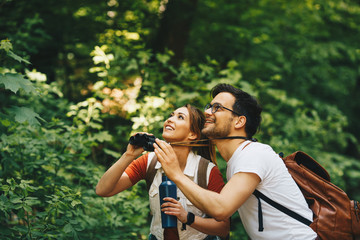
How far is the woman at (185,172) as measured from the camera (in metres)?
2.34

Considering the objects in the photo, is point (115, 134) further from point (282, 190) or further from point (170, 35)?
point (282, 190)

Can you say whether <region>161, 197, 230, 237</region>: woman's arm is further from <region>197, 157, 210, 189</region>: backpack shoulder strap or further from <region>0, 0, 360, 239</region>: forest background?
<region>0, 0, 360, 239</region>: forest background

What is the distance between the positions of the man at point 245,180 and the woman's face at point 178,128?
0.86 ft

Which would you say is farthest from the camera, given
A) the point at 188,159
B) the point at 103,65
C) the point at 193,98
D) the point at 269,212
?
the point at 193,98

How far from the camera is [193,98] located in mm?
4547

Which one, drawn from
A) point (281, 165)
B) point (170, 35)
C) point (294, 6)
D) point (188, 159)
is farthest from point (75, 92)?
point (294, 6)

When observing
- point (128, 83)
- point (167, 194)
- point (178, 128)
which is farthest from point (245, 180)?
point (128, 83)

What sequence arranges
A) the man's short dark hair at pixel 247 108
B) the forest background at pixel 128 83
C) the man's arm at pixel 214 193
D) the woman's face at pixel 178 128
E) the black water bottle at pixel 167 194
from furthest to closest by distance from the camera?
the forest background at pixel 128 83 → the woman's face at pixel 178 128 → the man's short dark hair at pixel 247 108 → the black water bottle at pixel 167 194 → the man's arm at pixel 214 193

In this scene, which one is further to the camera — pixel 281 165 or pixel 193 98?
pixel 193 98

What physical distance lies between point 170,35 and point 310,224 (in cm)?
481

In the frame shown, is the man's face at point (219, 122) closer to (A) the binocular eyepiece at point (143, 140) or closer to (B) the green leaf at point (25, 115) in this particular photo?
(A) the binocular eyepiece at point (143, 140)

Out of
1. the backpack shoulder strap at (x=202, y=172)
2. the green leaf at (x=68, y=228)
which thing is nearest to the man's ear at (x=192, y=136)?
the backpack shoulder strap at (x=202, y=172)

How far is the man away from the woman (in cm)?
18

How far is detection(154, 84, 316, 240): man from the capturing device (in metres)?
2.01
